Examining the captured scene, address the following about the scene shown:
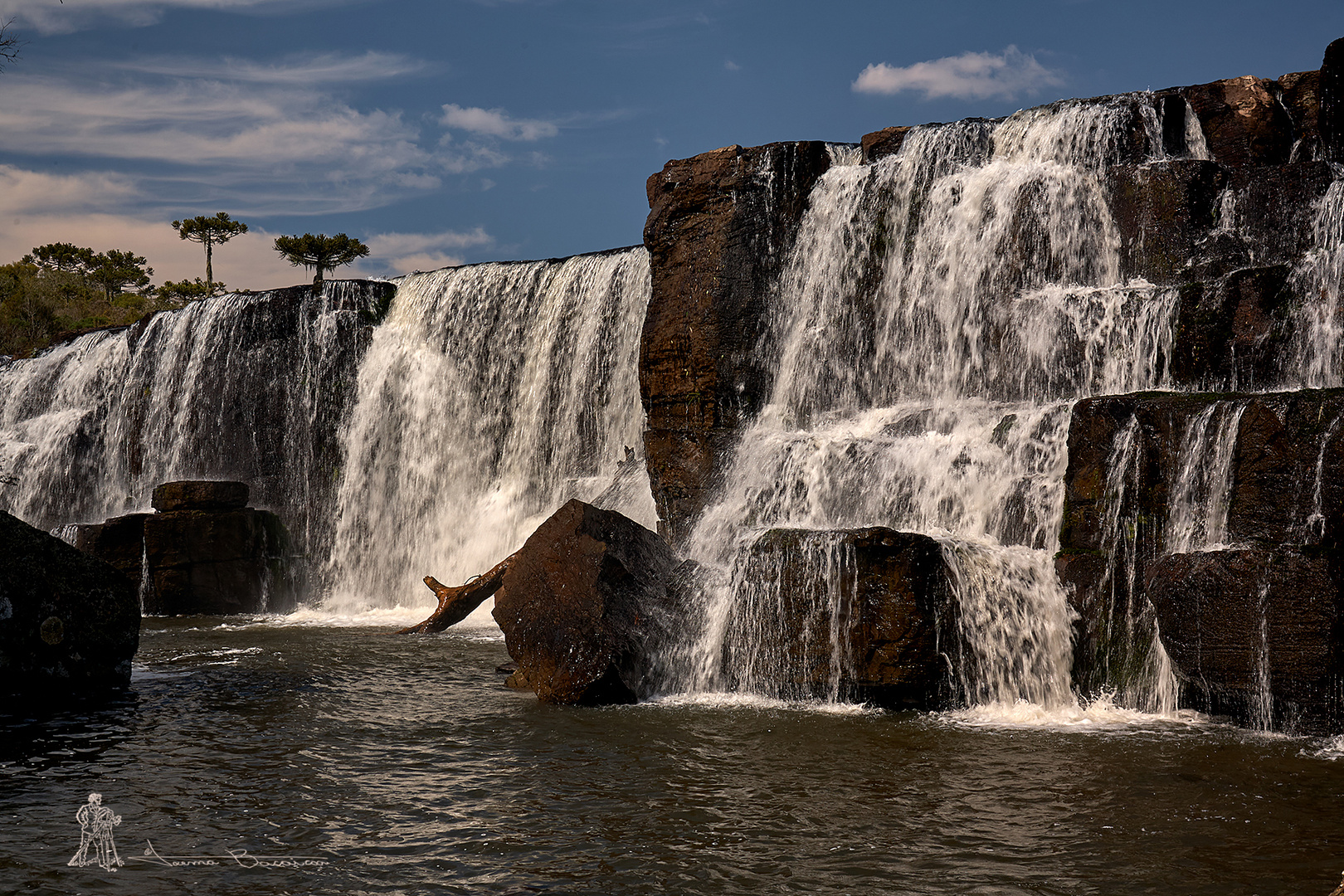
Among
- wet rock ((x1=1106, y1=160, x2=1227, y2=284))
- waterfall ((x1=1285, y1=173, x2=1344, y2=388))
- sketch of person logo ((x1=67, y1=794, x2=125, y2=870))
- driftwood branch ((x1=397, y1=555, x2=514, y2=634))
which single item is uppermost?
wet rock ((x1=1106, y1=160, x2=1227, y2=284))

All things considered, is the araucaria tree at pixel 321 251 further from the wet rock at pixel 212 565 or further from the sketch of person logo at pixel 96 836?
the sketch of person logo at pixel 96 836

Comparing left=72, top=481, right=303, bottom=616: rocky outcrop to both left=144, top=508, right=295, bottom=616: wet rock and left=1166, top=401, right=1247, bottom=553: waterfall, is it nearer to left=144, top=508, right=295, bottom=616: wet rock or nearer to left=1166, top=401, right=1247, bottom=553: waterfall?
left=144, top=508, right=295, bottom=616: wet rock

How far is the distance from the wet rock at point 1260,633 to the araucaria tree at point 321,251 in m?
50.0

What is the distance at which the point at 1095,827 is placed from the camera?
6805 mm

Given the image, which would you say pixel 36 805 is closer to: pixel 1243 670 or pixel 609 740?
pixel 609 740

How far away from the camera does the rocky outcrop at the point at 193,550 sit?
836 inches

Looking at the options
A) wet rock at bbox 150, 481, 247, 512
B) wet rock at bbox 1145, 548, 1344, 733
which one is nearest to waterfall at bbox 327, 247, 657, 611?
wet rock at bbox 150, 481, 247, 512

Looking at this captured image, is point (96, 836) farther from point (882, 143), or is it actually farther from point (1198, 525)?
point (882, 143)

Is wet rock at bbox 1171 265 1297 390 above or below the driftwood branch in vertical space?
above

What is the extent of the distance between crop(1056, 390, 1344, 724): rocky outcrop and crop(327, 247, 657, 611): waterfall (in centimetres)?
1007

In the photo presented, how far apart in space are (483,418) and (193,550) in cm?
617

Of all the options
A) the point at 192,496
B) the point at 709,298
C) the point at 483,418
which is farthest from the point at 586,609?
the point at 192,496

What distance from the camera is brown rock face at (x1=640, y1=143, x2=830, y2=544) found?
1722 centimetres

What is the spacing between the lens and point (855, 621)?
10.8m
